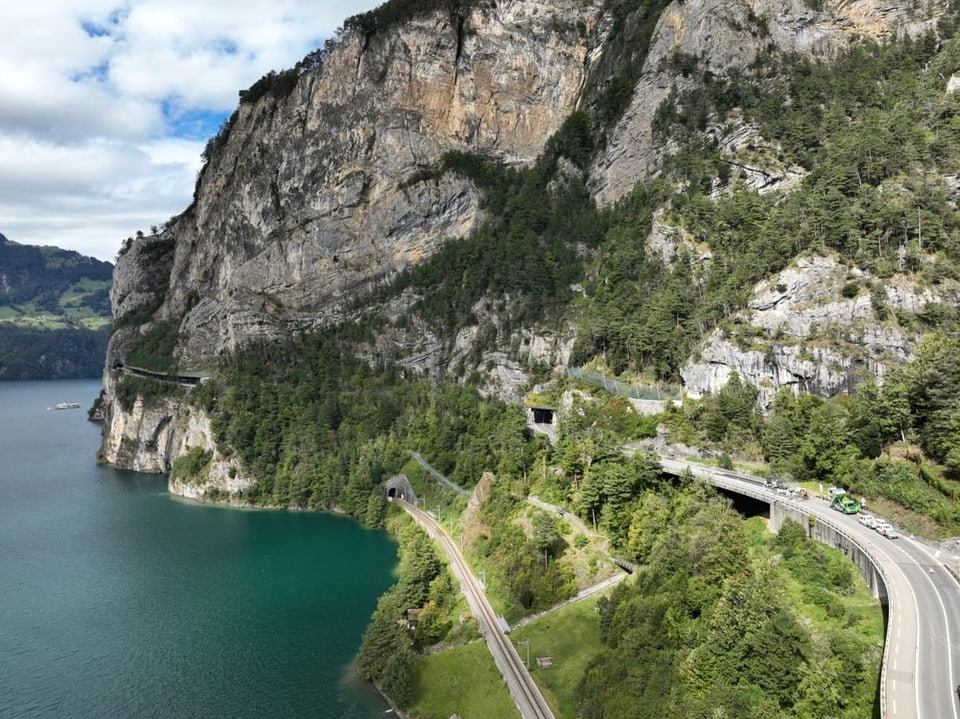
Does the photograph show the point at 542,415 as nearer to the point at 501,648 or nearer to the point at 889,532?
the point at 501,648

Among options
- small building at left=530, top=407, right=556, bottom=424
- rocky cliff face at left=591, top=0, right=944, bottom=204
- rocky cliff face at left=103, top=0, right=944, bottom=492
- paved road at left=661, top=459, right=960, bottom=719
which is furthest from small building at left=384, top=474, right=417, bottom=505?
paved road at left=661, top=459, right=960, bottom=719

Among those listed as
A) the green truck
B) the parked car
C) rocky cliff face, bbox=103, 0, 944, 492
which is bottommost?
the parked car

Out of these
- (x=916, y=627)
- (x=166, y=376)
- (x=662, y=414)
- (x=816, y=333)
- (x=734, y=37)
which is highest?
(x=734, y=37)

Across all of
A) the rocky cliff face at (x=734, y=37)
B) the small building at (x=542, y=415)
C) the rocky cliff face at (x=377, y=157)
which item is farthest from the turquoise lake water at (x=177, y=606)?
the rocky cliff face at (x=734, y=37)

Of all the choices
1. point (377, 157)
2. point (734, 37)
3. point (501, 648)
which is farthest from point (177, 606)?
point (734, 37)

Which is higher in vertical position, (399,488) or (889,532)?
(889,532)

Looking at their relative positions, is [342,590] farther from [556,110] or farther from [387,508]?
[556,110]

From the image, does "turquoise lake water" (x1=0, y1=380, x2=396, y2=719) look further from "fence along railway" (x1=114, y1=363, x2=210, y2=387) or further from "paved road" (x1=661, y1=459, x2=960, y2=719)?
"paved road" (x1=661, y1=459, x2=960, y2=719)

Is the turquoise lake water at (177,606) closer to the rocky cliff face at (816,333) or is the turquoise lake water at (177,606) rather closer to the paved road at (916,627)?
the paved road at (916,627)
